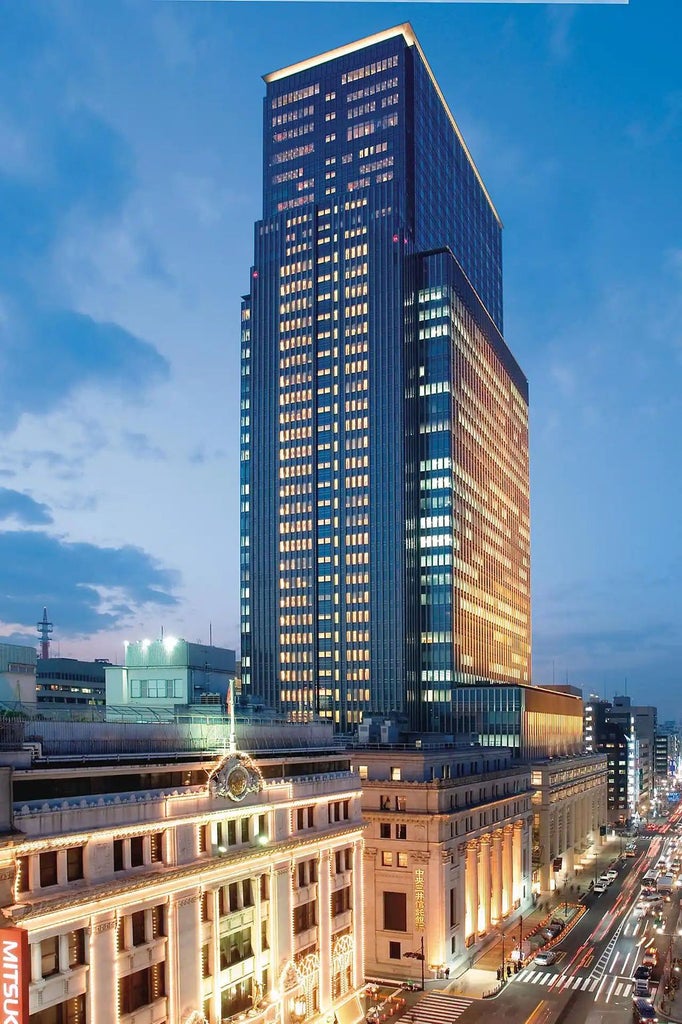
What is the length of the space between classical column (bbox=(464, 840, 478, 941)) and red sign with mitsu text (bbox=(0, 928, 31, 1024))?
84092mm

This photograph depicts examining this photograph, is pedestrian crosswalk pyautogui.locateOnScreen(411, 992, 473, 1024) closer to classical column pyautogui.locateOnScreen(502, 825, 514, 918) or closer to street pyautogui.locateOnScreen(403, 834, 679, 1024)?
street pyautogui.locateOnScreen(403, 834, 679, 1024)

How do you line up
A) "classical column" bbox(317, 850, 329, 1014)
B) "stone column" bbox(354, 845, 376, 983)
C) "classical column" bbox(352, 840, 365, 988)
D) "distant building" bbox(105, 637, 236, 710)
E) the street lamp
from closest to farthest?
the street lamp
"classical column" bbox(317, 850, 329, 1014)
"classical column" bbox(352, 840, 365, 988)
"distant building" bbox(105, 637, 236, 710)
"stone column" bbox(354, 845, 376, 983)

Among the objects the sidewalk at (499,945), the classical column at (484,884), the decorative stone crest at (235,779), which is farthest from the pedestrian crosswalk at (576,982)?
the decorative stone crest at (235,779)

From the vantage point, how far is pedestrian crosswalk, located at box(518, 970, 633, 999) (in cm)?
10700

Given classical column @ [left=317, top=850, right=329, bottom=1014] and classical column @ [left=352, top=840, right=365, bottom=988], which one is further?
classical column @ [left=352, top=840, right=365, bottom=988]

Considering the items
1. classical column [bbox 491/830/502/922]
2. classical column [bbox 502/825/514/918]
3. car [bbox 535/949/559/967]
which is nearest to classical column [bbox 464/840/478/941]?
car [bbox 535/949/559/967]

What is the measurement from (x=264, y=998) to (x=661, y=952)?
6991 centimetres

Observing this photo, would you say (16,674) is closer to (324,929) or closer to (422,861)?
(324,929)

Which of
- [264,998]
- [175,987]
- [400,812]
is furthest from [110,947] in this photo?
[400,812]

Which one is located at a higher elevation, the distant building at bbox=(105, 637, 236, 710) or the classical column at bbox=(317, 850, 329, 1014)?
the distant building at bbox=(105, 637, 236, 710)

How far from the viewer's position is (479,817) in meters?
127

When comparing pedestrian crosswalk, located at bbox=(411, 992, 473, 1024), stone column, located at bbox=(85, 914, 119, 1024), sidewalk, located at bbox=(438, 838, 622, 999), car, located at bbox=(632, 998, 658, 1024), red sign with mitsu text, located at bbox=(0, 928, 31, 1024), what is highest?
red sign with mitsu text, located at bbox=(0, 928, 31, 1024)

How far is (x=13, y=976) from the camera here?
44.8m

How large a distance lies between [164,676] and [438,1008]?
44522 mm
